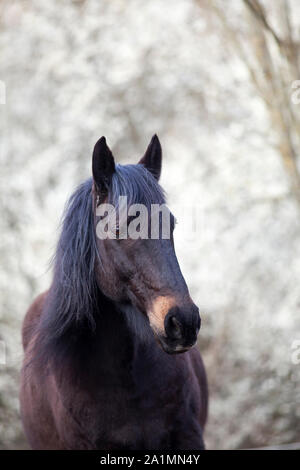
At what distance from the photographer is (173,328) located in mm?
2355

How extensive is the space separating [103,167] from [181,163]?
25.8ft

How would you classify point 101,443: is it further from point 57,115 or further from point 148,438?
point 57,115

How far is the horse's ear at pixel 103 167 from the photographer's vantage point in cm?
273

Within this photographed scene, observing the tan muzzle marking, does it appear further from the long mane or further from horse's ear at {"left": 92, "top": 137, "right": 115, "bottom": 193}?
horse's ear at {"left": 92, "top": 137, "right": 115, "bottom": 193}

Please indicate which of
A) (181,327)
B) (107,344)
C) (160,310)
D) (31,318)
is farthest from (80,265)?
(31,318)

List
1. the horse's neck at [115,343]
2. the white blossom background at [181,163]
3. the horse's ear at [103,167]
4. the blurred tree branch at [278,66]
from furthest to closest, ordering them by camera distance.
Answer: the white blossom background at [181,163] → the blurred tree branch at [278,66] → the horse's neck at [115,343] → the horse's ear at [103,167]

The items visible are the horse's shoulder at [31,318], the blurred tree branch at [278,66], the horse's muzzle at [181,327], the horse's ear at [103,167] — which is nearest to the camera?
the horse's muzzle at [181,327]

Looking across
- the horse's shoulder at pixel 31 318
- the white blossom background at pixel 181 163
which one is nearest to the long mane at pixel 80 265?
the horse's shoulder at pixel 31 318

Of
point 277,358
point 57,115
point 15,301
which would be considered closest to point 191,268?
point 277,358

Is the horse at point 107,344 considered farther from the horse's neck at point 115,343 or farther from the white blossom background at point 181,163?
the white blossom background at point 181,163

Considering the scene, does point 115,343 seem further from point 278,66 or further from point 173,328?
point 278,66

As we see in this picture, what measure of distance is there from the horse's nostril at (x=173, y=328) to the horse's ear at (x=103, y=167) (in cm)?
75
